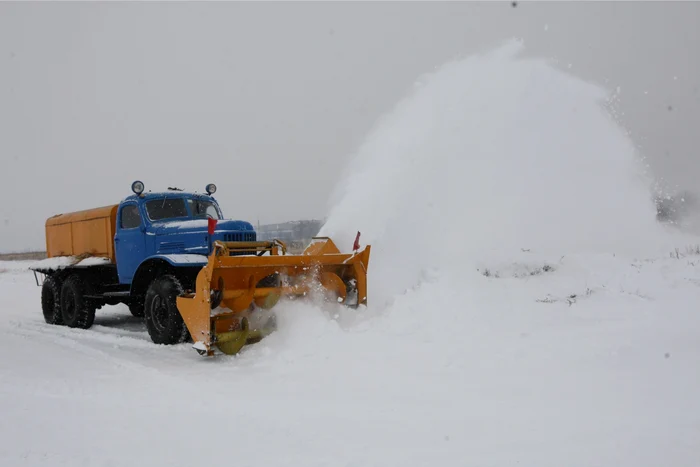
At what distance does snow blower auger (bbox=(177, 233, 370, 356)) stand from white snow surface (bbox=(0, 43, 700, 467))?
0.26m

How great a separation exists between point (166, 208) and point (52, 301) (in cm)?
395

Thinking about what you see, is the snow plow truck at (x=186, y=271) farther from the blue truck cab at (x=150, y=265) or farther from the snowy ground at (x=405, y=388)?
the snowy ground at (x=405, y=388)

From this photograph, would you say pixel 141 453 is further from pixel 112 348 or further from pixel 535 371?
pixel 112 348

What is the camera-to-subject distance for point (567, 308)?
721 cm

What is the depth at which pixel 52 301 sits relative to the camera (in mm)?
10602

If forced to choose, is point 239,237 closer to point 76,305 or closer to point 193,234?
point 193,234

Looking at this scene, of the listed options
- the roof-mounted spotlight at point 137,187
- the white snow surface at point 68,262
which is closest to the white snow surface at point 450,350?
the white snow surface at point 68,262

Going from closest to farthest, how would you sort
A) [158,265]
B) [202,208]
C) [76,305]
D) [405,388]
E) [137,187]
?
[405,388], [158,265], [137,187], [202,208], [76,305]

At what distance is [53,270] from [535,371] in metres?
9.50

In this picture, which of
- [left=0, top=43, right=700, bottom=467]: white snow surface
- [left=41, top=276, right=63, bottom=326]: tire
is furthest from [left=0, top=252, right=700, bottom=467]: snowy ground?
[left=41, top=276, right=63, bottom=326]: tire

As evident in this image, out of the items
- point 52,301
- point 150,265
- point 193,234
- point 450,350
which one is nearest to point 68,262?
point 52,301

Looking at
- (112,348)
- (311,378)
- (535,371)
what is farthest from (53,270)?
(535,371)

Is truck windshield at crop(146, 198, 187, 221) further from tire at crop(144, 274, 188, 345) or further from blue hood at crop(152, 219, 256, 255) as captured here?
tire at crop(144, 274, 188, 345)

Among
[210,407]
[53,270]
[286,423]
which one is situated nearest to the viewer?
[286,423]
